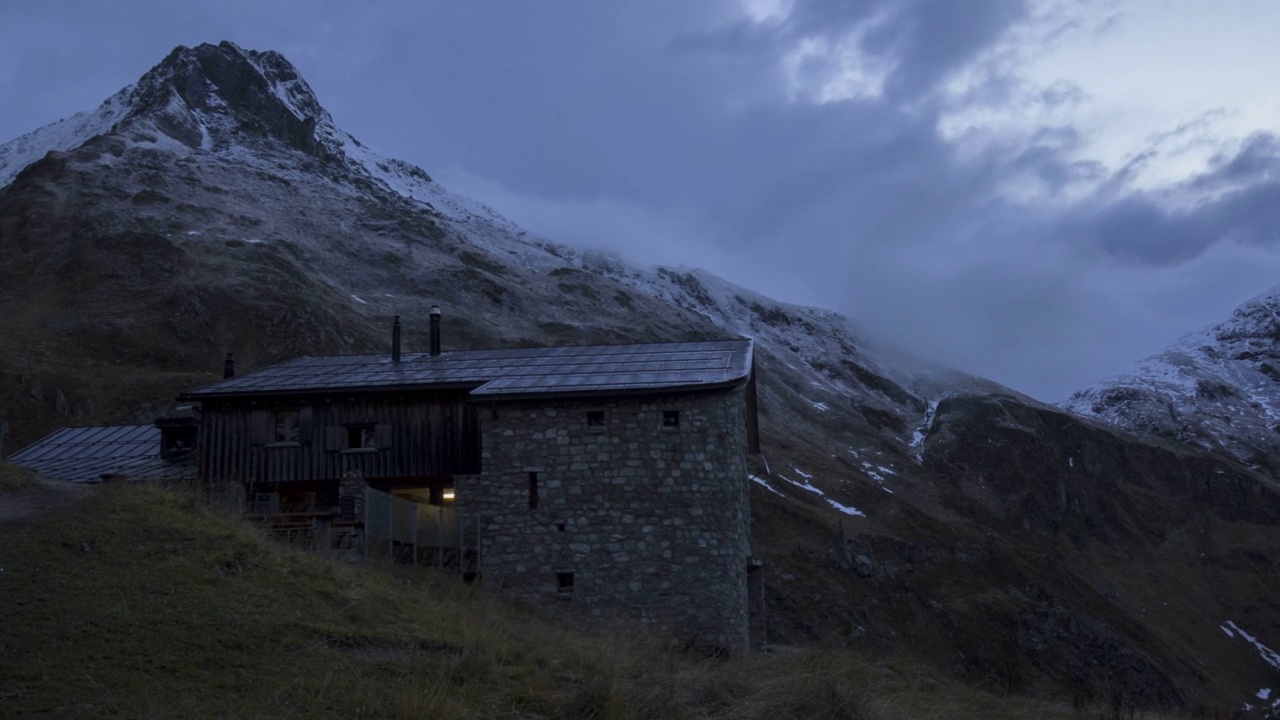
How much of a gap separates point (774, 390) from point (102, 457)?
73708mm

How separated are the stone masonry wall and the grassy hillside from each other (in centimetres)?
415

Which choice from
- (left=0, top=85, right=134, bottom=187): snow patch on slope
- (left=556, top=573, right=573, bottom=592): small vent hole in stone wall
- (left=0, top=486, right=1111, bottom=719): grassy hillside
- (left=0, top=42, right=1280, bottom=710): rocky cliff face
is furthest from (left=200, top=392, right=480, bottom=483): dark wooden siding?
(left=0, top=85, right=134, bottom=187): snow patch on slope

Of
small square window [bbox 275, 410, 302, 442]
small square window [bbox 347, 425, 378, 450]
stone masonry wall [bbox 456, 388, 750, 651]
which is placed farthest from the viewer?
small square window [bbox 275, 410, 302, 442]

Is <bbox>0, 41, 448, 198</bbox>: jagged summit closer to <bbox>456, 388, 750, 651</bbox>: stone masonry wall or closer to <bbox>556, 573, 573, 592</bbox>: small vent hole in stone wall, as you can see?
<bbox>456, 388, 750, 651</bbox>: stone masonry wall

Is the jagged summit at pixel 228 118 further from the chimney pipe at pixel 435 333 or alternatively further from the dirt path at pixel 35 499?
the dirt path at pixel 35 499

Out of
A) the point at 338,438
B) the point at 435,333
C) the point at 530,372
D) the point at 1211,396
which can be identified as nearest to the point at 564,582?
the point at 530,372

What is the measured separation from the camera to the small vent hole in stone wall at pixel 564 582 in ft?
76.5

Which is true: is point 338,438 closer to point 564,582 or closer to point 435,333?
point 435,333

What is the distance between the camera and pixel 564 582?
77.1ft

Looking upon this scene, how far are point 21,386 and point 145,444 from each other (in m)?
24.2

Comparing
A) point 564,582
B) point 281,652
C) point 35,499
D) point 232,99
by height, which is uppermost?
point 232,99

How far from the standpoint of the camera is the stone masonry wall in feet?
75.4

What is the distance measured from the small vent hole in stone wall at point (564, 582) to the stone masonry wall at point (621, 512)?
0.02 metres

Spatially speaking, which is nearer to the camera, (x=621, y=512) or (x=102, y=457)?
(x=621, y=512)
